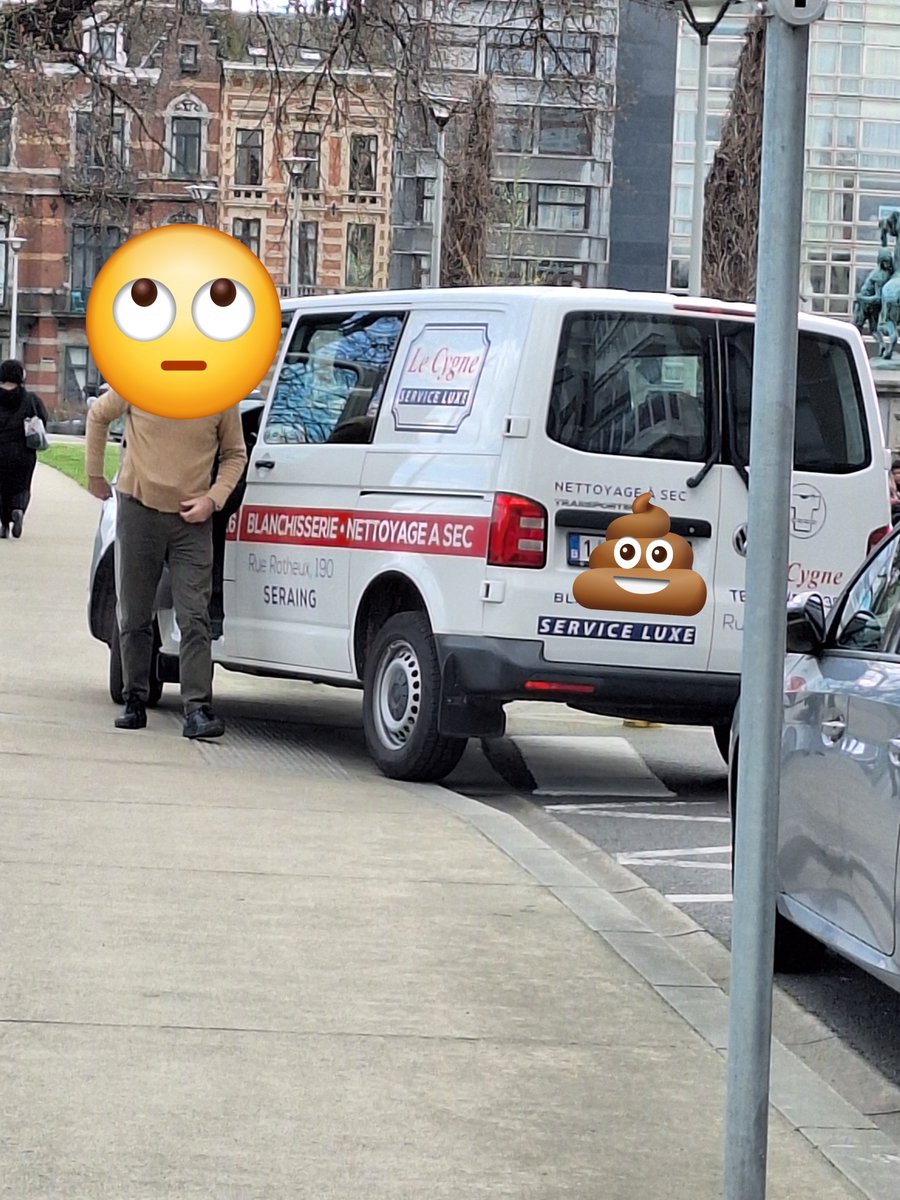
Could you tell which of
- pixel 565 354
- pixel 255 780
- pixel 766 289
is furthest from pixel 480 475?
pixel 766 289

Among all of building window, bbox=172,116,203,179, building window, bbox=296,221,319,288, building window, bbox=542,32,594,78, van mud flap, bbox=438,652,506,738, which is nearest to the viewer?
van mud flap, bbox=438,652,506,738

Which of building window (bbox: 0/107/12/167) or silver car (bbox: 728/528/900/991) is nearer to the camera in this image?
silver car (bbox: 728/528/900/991)

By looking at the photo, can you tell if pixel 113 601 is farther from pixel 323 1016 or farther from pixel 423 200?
pixel 423 200

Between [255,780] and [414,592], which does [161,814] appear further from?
[414,592]

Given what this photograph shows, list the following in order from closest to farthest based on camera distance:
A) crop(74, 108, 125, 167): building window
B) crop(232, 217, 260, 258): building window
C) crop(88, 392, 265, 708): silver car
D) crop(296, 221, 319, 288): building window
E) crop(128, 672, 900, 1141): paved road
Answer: crop(128, 672, 900, 1141): paved road
crop(88, 392, 265, 708): silver car
crop(74, 108, 125, 167): building window
crop(296, 221, 319, 288): building window
crop(232, 217, 260, 258): building window

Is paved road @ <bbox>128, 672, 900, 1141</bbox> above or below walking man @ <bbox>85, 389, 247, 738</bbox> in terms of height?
below

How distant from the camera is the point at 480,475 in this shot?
9.03 meters

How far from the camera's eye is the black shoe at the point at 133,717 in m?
Result: 10.4

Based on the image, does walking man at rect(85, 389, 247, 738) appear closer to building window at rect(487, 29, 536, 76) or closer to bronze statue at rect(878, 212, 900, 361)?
building window at rect(487, 29, 536, 76)

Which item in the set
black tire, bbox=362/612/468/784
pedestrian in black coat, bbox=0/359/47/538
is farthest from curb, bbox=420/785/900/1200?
pedestrian in black coat, bbox=0/359/47/538

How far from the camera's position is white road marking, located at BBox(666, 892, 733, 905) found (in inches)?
293

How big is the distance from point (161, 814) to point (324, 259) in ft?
275

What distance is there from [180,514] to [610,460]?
2139 millimetres

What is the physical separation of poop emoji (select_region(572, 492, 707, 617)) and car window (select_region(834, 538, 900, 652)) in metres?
2.93
